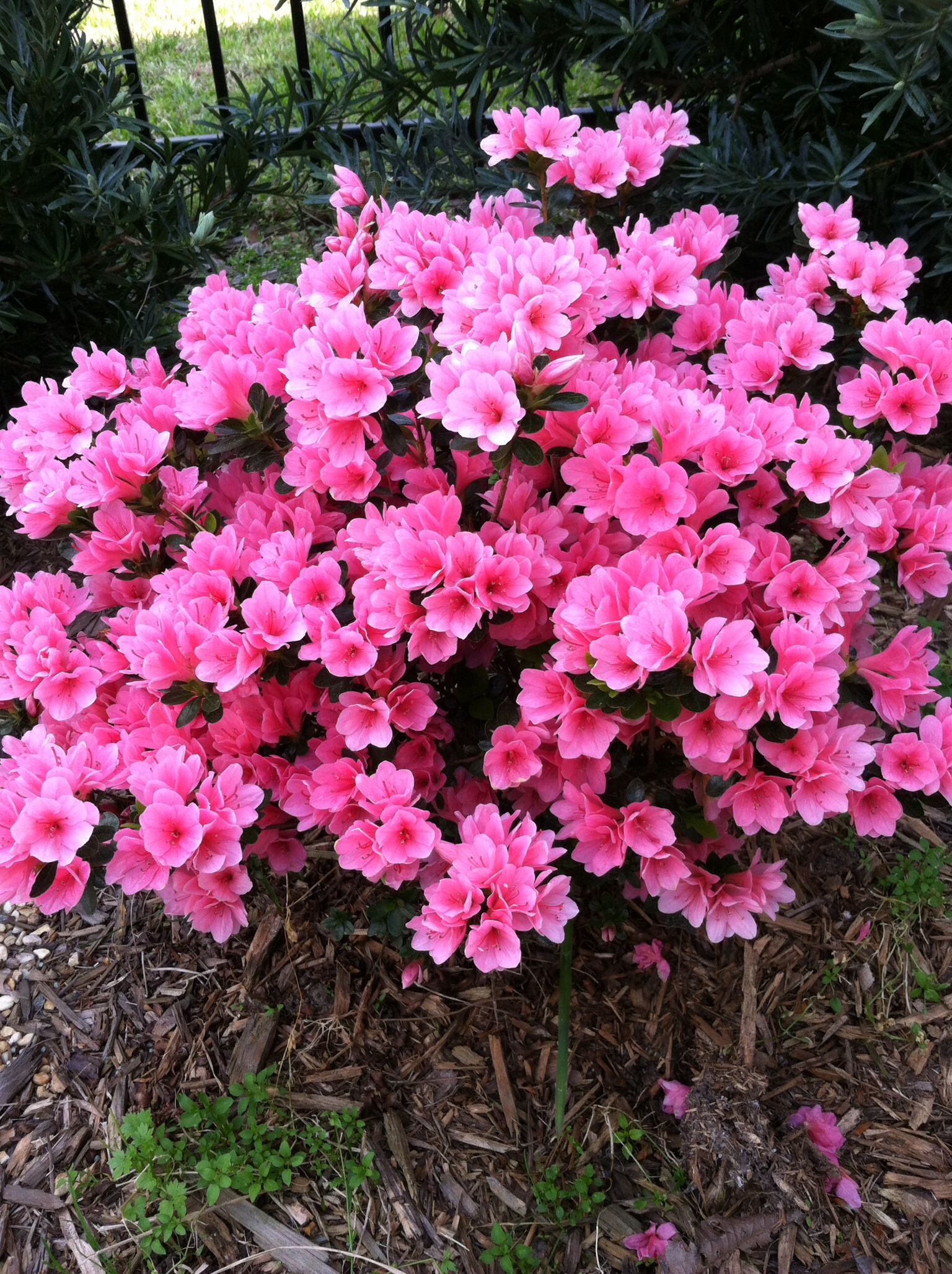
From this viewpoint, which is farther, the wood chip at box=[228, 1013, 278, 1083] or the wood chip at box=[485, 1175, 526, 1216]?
the wood chip at box=[228, 1013, 278, 1083]

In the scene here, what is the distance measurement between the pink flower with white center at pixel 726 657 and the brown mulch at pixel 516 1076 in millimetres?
883

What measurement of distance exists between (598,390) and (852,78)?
1156 mm

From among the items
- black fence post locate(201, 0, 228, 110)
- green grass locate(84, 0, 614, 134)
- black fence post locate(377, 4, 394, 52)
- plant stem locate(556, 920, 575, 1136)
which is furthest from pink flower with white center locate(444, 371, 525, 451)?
green grass locate(84, 0, 614, 134)

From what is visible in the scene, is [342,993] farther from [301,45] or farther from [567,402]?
[301,45]

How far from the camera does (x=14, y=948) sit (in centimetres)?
212

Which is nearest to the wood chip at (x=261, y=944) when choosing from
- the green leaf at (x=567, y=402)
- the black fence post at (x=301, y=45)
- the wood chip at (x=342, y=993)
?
the wood chip at (x=342, y=993)

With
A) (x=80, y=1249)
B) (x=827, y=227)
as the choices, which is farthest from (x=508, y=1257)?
(x=827, y=227)

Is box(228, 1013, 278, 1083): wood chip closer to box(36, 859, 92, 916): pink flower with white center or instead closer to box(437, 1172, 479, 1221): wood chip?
box(437, 1172, 479, 1221): wood chip

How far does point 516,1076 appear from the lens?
1.83m

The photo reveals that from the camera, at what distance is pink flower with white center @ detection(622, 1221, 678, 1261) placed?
160cm

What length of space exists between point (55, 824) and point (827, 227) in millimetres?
1596

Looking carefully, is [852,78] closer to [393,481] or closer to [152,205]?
[393,481]

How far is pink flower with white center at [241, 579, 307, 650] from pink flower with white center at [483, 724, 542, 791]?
1.06 feet

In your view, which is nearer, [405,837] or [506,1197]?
[405,837]
